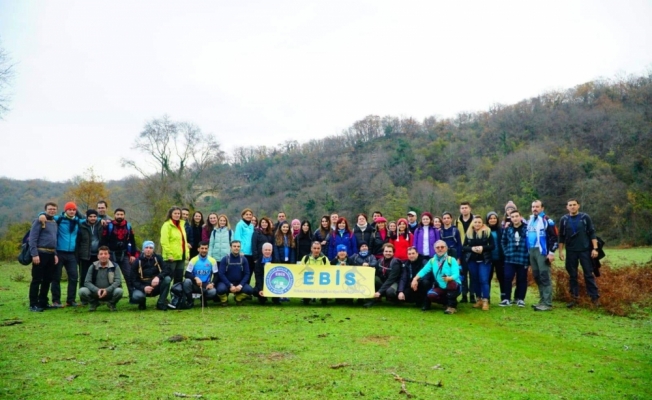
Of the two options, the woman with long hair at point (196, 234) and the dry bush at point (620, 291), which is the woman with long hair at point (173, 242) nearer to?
the woman with long hair at point (196, 234)

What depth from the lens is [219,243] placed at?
10.1 metres

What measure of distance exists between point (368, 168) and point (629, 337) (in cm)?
6664

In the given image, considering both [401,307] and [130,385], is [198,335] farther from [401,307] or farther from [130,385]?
[401,307]

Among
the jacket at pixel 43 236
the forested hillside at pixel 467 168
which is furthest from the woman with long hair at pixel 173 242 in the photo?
the forested hillside at pixel 467 168

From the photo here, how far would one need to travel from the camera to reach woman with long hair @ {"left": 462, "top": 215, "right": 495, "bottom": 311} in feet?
29.3

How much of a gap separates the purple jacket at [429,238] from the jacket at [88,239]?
6514mm

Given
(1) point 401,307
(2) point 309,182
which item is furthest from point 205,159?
(1) point 401,307

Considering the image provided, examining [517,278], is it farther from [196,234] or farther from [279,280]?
[196,234]

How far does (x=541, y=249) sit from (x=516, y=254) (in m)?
0.46

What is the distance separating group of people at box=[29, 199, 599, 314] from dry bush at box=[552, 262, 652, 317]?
0.30 meters

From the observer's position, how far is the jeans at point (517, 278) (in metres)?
9.01

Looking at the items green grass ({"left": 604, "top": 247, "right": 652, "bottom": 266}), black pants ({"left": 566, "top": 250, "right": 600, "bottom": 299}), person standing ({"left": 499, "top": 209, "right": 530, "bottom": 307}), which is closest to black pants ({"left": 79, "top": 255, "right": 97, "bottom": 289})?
person standing ({"left": 499, "top": 209, "right": 530, "bottom": 307})

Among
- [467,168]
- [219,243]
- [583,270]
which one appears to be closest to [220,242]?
[219,243]

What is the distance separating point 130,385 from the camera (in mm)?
4285
